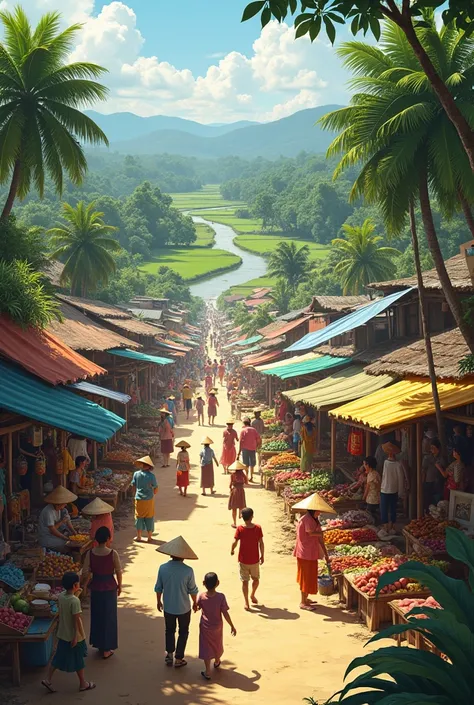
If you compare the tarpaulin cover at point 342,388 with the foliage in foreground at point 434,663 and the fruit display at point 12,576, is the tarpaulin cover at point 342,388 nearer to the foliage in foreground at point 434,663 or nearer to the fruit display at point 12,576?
the fruit display at point 12,576

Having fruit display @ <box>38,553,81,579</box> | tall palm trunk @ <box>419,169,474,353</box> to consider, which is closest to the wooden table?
fruit display @ <box>38,553,81,579</box>

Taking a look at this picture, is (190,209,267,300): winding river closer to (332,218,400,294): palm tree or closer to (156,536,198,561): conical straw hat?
(332,218,400,294): palm tree

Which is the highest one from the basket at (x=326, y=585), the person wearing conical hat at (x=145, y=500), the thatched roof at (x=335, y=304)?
the thatched roof at (x=335, y=304)

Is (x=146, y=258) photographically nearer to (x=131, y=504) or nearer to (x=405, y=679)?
(x=131, y=504)

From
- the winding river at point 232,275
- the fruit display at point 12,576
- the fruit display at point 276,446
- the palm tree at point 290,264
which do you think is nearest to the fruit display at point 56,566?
the fruit display at point 12,576

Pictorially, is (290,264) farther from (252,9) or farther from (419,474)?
(252,9)
